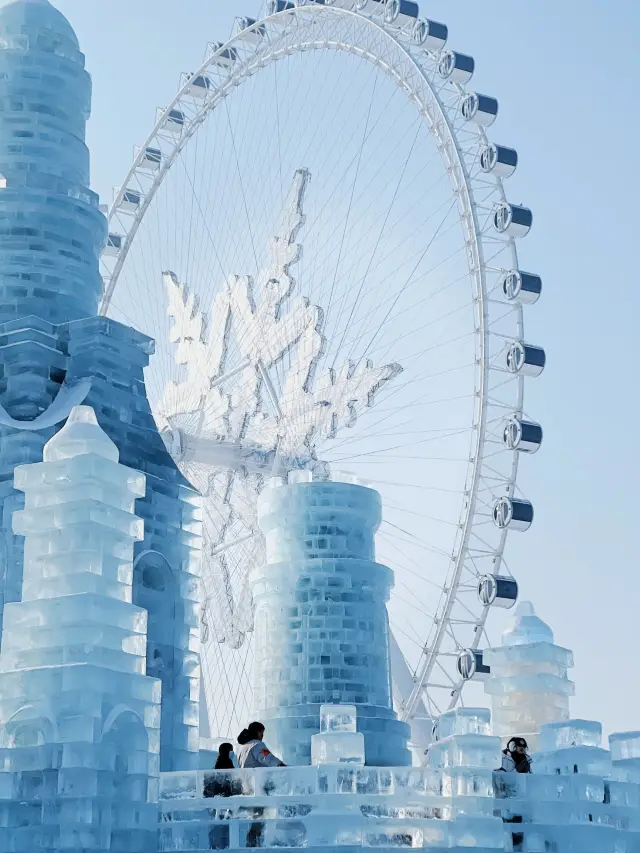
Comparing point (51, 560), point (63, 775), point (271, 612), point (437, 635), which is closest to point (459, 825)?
point (63, 775)

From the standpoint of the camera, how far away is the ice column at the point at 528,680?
25766 mm

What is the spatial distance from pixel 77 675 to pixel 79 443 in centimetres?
316

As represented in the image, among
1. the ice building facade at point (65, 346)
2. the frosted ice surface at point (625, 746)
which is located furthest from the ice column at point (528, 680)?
the ice building facade at point (65, 346)

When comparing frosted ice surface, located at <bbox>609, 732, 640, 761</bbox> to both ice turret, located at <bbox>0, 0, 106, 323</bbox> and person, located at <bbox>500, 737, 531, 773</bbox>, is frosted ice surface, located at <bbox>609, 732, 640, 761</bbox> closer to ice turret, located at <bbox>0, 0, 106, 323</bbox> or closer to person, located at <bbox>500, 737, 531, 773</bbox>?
person, located at <bbox>500, 737, 531, 773</bbox>

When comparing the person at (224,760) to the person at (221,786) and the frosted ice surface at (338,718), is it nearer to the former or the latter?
the person at (221,786)

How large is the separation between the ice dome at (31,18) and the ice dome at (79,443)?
1152 cm

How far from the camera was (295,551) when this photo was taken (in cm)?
2630

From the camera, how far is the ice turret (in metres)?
26.7

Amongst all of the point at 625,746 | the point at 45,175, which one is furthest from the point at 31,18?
the point at 625,746

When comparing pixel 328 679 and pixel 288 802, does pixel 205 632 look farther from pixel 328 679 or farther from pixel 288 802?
pixel 288 802

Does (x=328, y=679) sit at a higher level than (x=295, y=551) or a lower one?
lower

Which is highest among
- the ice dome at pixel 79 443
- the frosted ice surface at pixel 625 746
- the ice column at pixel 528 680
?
the ice dome at pixel 79 443

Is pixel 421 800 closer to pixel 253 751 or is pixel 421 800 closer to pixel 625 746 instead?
pixel 253 751

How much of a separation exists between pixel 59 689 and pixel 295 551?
342 inches
